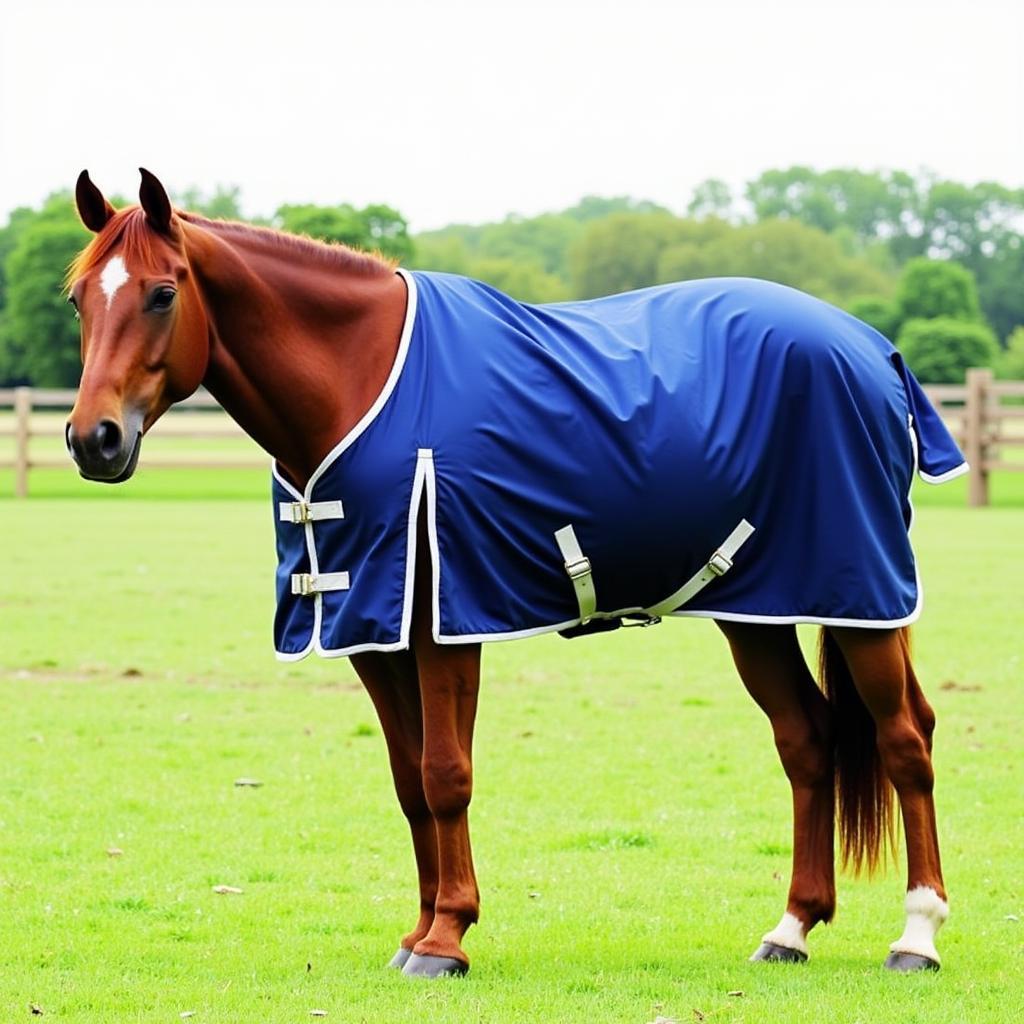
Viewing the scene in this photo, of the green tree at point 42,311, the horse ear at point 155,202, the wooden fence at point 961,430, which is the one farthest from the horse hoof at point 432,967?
the green tree at point 42,311

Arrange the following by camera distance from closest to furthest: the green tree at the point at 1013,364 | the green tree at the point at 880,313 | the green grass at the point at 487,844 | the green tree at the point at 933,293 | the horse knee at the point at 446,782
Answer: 1. the green grass at the point at 487,844
2. the horse knee at the point at 446,782
3. the green tree at the point at 1013,364
4. the green tree at the point at 880,313
5. the green tree at the point at 933,293

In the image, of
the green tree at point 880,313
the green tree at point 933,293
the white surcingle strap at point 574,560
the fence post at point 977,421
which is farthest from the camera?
the green tree at point 933,293

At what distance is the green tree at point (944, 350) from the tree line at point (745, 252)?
0.06 meters

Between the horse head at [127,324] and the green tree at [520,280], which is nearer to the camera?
the horse head at [127,324]

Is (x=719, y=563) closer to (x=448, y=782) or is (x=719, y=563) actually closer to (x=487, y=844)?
(x=448, y=782)

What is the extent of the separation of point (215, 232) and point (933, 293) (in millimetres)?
85671

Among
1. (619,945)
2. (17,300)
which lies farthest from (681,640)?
(17,300)

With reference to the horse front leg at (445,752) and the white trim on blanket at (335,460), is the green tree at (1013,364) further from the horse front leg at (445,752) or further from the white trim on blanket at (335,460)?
the horse front leg at (445,752)

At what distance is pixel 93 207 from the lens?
15.9 feet

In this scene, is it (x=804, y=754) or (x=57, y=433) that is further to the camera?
(x=57, y=433)

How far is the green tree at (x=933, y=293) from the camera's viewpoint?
87.1 metres

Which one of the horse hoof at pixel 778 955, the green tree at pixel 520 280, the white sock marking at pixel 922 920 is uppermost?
the green tree at pixel 520 280

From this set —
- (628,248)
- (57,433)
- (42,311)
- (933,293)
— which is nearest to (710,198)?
(628,248)

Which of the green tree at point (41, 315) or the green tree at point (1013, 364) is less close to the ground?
the green tree at point (41, 315)
